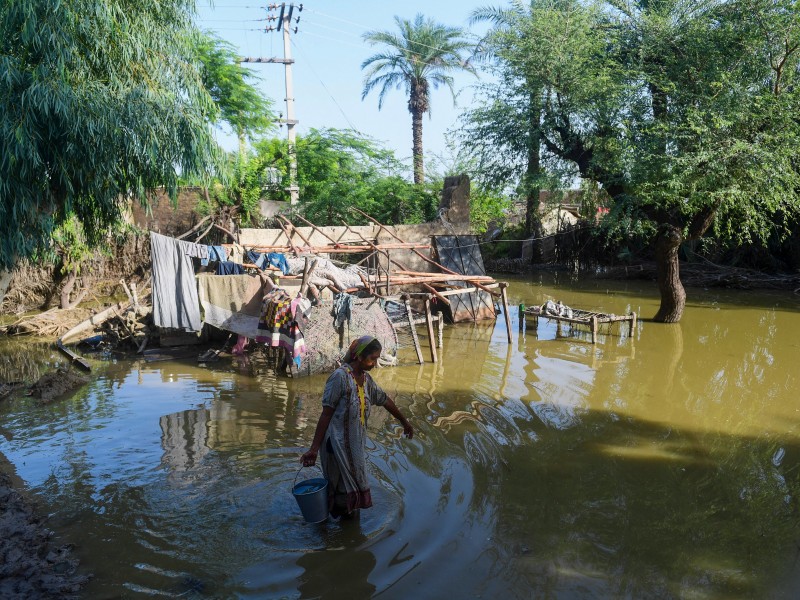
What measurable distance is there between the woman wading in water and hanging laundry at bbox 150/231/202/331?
6.95m

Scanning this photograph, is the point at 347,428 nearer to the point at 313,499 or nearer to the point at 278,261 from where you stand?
the point at 313,499

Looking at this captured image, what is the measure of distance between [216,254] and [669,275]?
370 inches

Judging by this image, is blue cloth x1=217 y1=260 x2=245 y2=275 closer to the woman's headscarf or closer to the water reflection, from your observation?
the woman's headscarf

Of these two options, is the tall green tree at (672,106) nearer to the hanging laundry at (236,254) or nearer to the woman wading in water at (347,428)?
the hanging laundry at (236,254)

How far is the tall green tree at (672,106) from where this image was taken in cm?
1094

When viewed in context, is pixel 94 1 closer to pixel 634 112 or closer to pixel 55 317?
pixel 55 317

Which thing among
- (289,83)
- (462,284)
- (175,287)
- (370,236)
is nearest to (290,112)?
(289,83)

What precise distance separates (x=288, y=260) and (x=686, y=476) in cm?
788

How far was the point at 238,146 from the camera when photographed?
20.4 m

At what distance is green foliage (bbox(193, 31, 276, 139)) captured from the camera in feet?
59.9

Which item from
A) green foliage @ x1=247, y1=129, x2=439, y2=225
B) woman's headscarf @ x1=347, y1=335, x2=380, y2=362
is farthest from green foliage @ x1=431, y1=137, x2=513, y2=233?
woman's headscarf @ x1=347, y1=335, x2=380, y2=362

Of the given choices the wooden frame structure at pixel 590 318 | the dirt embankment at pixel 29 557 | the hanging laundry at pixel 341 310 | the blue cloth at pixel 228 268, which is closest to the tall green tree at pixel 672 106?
the wooden frame structure at pixel 590 318

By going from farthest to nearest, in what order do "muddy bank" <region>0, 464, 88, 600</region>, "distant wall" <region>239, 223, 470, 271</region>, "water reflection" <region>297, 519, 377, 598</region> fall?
"distant wall" <region>239, 223, 470, 271</region>, "water reflection" <region>297, 519, 377, 598</region>, "muddy bank" <region>0, 464, 88, 600</region>

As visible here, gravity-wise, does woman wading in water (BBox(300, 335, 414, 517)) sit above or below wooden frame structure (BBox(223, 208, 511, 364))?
below
